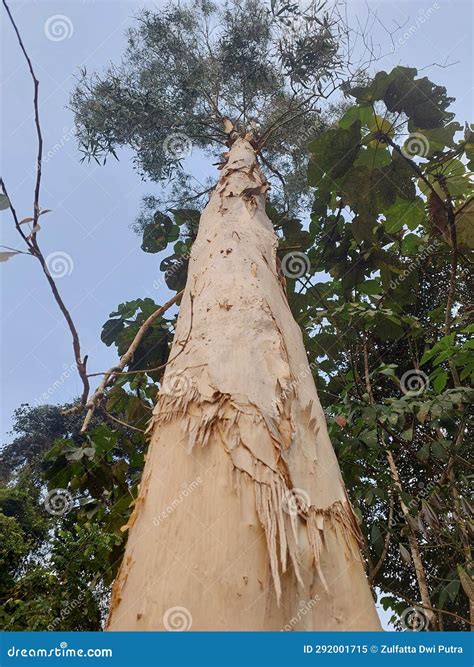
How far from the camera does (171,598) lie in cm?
79

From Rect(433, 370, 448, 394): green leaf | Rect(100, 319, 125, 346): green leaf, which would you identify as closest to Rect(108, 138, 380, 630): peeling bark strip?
Rect(433, 370, 448, 394): green leaf

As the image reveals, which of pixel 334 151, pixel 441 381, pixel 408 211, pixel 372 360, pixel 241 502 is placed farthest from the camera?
pixel 372 360

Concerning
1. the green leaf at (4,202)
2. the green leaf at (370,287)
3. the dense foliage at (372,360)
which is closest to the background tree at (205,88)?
the dense foliage at (372,360)

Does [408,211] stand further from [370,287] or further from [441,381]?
[441,381]

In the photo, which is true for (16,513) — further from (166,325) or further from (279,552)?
(279,552)

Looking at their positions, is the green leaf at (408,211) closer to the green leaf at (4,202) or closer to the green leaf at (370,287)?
the green leaf at (370,287)

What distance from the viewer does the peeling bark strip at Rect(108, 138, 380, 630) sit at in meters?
0.81

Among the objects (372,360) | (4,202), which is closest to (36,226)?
(4,202)

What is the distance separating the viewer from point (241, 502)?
0.92 m

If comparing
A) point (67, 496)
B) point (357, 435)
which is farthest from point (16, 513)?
point (357, 435)

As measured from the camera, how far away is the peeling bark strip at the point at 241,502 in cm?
81
